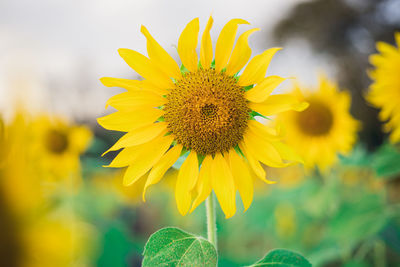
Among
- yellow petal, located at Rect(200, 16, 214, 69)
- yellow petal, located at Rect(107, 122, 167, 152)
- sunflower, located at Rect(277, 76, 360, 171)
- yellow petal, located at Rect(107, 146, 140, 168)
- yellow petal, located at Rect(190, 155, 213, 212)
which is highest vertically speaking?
yellow petal, located at Rect(200, 16, 214, 69)

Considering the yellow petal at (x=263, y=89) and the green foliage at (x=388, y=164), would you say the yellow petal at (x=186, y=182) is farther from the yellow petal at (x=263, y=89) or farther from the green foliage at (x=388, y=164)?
the green foliage at (x=388, y=164)

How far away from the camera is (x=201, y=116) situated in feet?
4.49

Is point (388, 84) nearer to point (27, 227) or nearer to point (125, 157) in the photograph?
point (125, 157)

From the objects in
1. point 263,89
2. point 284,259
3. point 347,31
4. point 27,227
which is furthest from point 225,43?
point 347,31

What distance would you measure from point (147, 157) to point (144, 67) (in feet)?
1.07

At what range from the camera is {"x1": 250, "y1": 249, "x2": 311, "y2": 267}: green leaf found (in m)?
1.21

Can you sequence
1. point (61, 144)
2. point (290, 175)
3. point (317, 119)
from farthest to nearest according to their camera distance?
point (290, 175)
point (61, 144)
point (317, 119)

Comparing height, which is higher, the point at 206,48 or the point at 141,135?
the point at 206,48

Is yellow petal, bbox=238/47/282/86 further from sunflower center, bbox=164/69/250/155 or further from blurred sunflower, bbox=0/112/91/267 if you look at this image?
blurred sunflower, bbox=0/112/91/267

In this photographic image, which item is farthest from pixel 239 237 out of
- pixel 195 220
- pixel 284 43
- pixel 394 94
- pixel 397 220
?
pixel 284 43

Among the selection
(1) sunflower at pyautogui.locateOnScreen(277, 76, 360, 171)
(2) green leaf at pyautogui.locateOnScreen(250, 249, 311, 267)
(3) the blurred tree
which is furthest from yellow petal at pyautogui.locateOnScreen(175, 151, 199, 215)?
(3) the blurred tree

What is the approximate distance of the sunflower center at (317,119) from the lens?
11.6 feet

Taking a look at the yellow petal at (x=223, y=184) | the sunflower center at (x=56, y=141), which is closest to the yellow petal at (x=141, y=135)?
the yellow petal at (x=223, y=184)

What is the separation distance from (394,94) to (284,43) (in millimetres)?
9024
